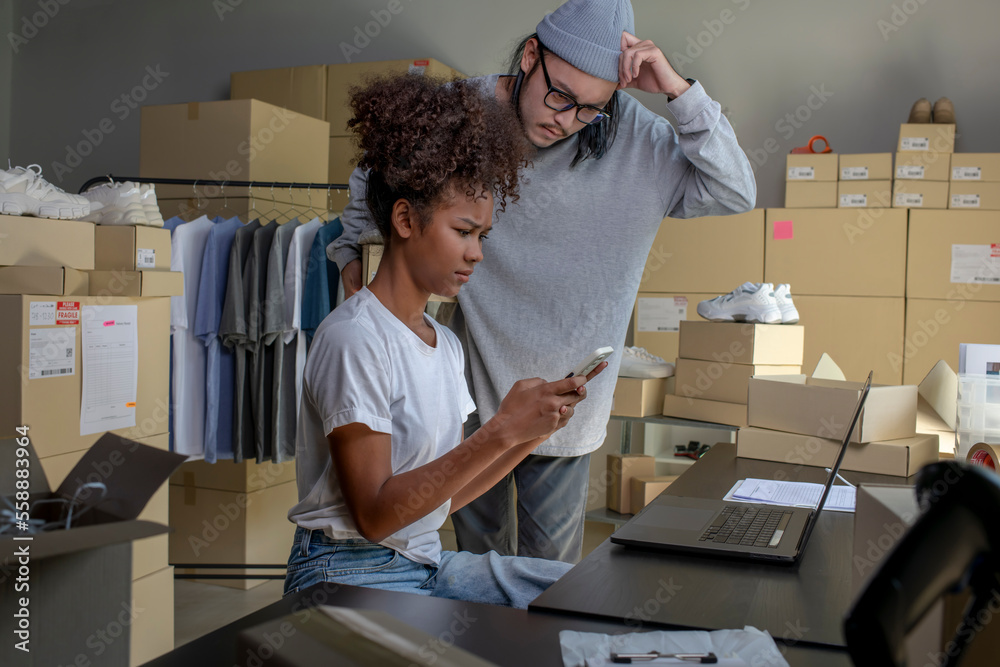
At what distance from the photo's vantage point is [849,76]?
12.6ft

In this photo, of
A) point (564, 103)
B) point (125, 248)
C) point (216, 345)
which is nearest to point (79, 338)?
point (125, 248)

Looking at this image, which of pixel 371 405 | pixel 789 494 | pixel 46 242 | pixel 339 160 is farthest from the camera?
pixel 339 160

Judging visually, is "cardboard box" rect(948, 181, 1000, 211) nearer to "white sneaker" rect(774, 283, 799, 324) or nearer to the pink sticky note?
the pink sticky note

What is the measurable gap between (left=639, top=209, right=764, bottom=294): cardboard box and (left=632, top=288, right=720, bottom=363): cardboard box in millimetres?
42

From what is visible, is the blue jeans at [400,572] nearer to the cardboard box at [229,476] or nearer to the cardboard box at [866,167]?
the cardboard box at [229,476]

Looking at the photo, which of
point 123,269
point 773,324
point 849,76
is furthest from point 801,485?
point 849,76

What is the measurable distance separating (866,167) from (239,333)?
2.67m

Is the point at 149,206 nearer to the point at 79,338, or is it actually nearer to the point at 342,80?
the point at 79,338

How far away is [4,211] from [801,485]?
185cm

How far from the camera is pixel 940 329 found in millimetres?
3266

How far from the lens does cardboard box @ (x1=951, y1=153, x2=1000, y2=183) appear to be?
128 inches

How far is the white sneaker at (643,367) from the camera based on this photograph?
2973 mm

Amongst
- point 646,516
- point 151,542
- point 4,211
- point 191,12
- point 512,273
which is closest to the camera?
point 646,516

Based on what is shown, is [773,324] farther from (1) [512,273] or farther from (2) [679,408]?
(1) [512,273]
